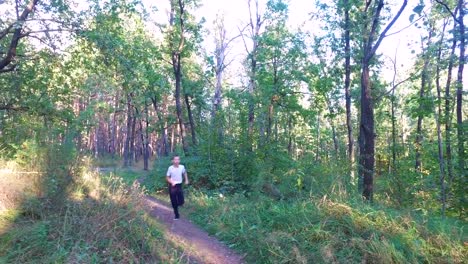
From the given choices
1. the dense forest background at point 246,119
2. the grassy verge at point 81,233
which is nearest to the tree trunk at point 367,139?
the dense forest background at point 246,119

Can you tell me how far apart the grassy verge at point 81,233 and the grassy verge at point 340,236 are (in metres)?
1.74

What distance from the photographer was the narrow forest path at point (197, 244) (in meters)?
6.91

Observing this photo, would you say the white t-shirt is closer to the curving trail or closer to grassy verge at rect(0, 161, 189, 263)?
the curving trail

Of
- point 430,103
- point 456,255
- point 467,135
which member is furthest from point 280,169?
point 456,255

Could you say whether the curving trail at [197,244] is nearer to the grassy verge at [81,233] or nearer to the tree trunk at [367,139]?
the grassy verge at [81,233]

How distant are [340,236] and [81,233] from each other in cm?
477

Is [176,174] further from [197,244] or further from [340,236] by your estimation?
[340,236]

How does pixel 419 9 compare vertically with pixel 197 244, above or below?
above

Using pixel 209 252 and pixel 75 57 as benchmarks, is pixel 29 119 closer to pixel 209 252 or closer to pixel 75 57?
pixel 75 57

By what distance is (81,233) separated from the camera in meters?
5.94

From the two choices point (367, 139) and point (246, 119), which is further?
point (246, 119)

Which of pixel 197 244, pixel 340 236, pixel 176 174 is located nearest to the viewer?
pixel 340 236

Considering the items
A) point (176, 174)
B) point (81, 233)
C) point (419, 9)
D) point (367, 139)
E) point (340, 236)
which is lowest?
point (340, 236)

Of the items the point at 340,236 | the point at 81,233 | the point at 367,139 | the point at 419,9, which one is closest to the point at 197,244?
the point at 81,233
